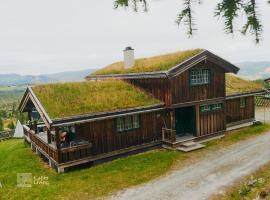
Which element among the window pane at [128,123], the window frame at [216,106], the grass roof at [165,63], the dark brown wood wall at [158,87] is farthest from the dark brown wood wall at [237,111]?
the window pane at [128,123]

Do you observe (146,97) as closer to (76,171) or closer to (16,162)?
(76,171)

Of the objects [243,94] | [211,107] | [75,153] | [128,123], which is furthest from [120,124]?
[243,94]

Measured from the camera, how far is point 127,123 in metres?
20.5

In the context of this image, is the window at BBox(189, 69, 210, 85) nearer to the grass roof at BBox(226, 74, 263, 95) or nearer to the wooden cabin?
the wooden cabin

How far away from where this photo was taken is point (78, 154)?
60.5 feet

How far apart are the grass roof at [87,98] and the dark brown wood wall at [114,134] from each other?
88cm

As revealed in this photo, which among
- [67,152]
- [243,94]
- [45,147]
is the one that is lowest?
[45,147]

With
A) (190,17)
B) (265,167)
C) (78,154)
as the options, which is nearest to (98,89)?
(78,154)

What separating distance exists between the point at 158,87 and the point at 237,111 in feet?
32.2

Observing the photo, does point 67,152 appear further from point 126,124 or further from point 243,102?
point 243,102

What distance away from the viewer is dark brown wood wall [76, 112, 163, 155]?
62.2ft

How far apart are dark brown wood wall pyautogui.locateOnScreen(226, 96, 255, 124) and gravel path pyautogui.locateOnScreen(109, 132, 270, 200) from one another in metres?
6.29

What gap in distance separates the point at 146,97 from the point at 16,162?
10420 mm

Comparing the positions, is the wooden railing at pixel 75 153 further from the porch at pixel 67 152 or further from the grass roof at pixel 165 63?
the grass roof at pixel 165 63
